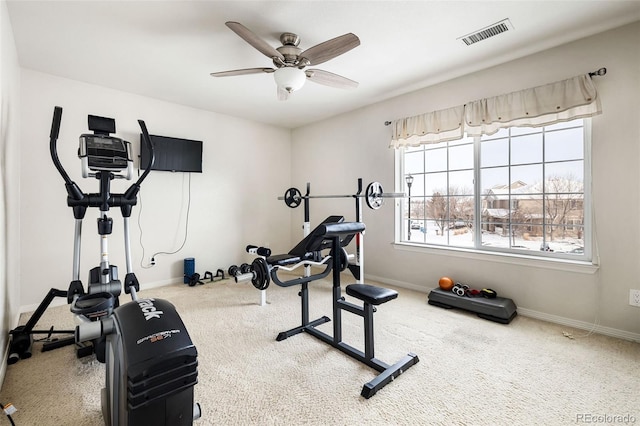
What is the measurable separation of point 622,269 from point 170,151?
4907 mm

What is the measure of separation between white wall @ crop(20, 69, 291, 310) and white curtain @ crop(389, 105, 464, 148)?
236 centimetres

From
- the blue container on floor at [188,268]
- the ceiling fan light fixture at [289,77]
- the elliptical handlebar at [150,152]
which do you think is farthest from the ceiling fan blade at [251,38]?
the blue container on floor at [188,268]

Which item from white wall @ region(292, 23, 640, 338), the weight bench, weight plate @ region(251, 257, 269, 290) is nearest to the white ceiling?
white wall @ region(292, 23, 640, 338)

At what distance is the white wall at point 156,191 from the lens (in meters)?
3.10

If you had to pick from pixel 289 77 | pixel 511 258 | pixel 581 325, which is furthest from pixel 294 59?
pixel 581 325

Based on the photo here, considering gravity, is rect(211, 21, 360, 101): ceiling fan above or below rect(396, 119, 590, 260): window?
above

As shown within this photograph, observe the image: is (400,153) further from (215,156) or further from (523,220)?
(215,156)

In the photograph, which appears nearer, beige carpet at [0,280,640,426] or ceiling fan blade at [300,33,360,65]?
beige carpet at [0,280,640,426]

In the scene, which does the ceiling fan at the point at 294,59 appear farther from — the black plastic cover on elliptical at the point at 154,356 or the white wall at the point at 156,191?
the white wall at the point at 156,191

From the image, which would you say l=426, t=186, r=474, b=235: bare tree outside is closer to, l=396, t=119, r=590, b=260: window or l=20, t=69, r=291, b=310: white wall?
l=396, t=119, r=590, b=260: window

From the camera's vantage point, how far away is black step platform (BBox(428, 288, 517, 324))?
8.88 ft

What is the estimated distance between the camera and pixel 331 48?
211cm

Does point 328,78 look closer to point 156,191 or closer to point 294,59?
point 294,59

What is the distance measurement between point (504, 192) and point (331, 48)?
231 centimetres
